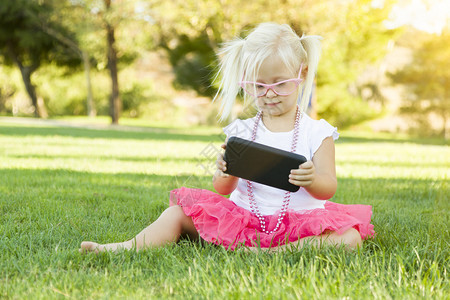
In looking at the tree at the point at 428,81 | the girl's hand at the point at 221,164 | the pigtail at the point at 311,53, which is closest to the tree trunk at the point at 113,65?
the tree at the point at 428,81

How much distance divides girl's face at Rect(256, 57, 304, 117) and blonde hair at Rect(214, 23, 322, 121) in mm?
24

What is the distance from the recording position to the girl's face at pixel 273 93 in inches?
91.5

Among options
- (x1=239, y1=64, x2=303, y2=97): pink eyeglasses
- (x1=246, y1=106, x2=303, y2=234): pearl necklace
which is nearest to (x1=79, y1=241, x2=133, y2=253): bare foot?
(x1=246, y1=106, x2=303, y2=234): pearl necklace

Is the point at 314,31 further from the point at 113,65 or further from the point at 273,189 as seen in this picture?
the point at 273,189

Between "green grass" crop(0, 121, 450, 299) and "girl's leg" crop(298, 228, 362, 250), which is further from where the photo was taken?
"girl's leg" crop(298, 228, 362, 250)

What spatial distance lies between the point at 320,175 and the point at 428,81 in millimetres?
23376

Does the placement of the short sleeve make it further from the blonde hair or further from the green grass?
the green grass

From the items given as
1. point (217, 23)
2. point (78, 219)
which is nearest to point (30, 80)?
point (217, 23)

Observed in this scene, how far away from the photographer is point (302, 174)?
6.99 ft

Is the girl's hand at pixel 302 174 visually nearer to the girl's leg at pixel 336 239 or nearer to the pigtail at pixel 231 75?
the girl's leg at pixel 336 239

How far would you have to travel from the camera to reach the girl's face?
2.32 metres

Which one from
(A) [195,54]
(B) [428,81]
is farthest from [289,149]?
(B) [428,81]

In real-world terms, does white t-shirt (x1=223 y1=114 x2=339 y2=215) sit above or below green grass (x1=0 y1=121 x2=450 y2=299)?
above

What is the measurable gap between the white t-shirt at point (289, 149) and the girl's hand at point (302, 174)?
0.91 feet
